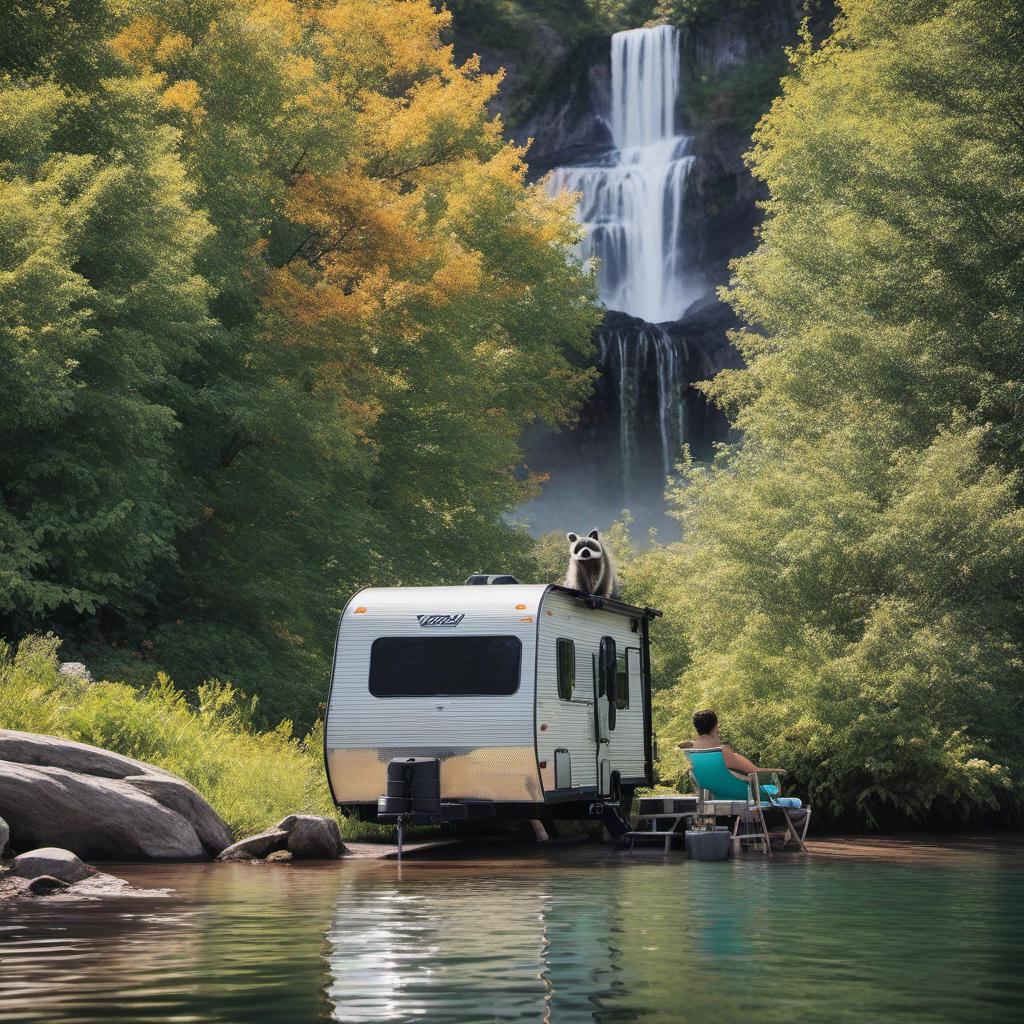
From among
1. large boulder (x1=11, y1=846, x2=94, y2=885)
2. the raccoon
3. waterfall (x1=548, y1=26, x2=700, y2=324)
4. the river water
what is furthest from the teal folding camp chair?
waterfall (x1=548, y1=26, x2=700, y2=324)

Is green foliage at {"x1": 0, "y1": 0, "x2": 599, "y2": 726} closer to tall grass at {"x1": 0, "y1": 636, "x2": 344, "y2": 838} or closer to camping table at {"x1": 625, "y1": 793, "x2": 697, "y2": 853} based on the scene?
tall grass at {"x1": 0, "y1": 636, "x2": 344, "y2": 838}

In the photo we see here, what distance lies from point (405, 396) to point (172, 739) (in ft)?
58.5

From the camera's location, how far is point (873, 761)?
25359 millimetres

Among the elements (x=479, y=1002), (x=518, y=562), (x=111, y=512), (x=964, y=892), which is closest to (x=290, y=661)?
(x=111, y=512)

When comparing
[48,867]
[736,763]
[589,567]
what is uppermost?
[589,567]

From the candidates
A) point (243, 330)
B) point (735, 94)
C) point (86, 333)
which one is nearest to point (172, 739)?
point (86, 333)

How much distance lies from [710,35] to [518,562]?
60.9m

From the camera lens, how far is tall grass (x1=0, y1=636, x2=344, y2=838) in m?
20.0

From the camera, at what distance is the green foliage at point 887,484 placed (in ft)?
85.8

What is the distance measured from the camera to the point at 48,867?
14.3 metres

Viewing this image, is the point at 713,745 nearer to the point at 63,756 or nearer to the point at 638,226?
the point at 63,756

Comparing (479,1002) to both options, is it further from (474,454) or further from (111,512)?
(474,454)

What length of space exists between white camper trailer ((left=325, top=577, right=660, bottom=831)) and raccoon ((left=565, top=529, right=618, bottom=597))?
104 inches

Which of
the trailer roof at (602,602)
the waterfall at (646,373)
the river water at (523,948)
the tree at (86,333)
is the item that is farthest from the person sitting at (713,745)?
the waterfall at (646,373)
